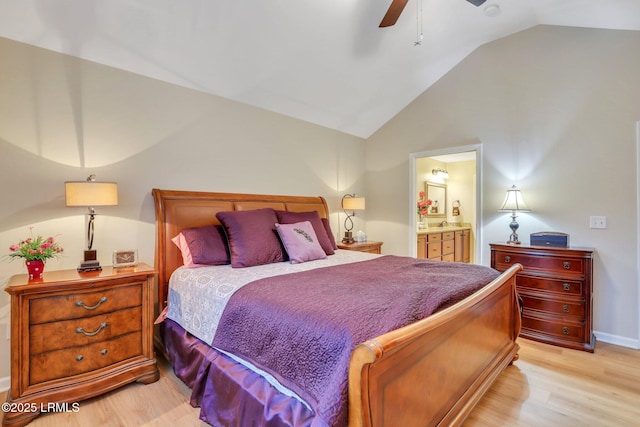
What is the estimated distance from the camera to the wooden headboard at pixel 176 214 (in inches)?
105

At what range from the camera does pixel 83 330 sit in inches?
79.0

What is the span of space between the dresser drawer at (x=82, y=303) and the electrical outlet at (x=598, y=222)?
160 inches

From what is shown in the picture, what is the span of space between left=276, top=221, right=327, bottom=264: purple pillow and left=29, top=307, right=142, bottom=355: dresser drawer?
1.20m

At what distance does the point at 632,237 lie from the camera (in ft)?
9.39

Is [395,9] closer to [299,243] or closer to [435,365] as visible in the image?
[299,243]

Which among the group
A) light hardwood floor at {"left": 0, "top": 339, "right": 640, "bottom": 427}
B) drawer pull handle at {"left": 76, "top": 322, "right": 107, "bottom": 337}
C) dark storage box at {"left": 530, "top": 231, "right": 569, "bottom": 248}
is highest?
dark storage box at {"left": 530, "top": 231, "right": 569, "bottom": 248}

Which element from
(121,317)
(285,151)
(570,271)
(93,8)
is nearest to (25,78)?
(93,8)

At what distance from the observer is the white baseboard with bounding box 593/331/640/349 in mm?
2848

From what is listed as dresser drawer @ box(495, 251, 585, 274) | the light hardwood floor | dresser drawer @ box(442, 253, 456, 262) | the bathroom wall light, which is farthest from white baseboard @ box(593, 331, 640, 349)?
the bathroom wall light

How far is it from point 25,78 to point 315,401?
2.85 meters

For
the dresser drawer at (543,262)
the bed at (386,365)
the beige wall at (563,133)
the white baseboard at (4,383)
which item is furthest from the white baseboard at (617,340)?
the white baseboard at (4,383)

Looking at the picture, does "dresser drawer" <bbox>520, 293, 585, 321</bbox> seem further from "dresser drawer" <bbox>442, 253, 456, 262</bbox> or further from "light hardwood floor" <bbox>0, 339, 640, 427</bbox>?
"dresser drawer" <bbox>442, 253, 456, 262</bbox>

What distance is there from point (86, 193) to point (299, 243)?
5.23ft

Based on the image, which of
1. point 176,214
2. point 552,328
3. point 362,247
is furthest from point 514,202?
point 176,214
